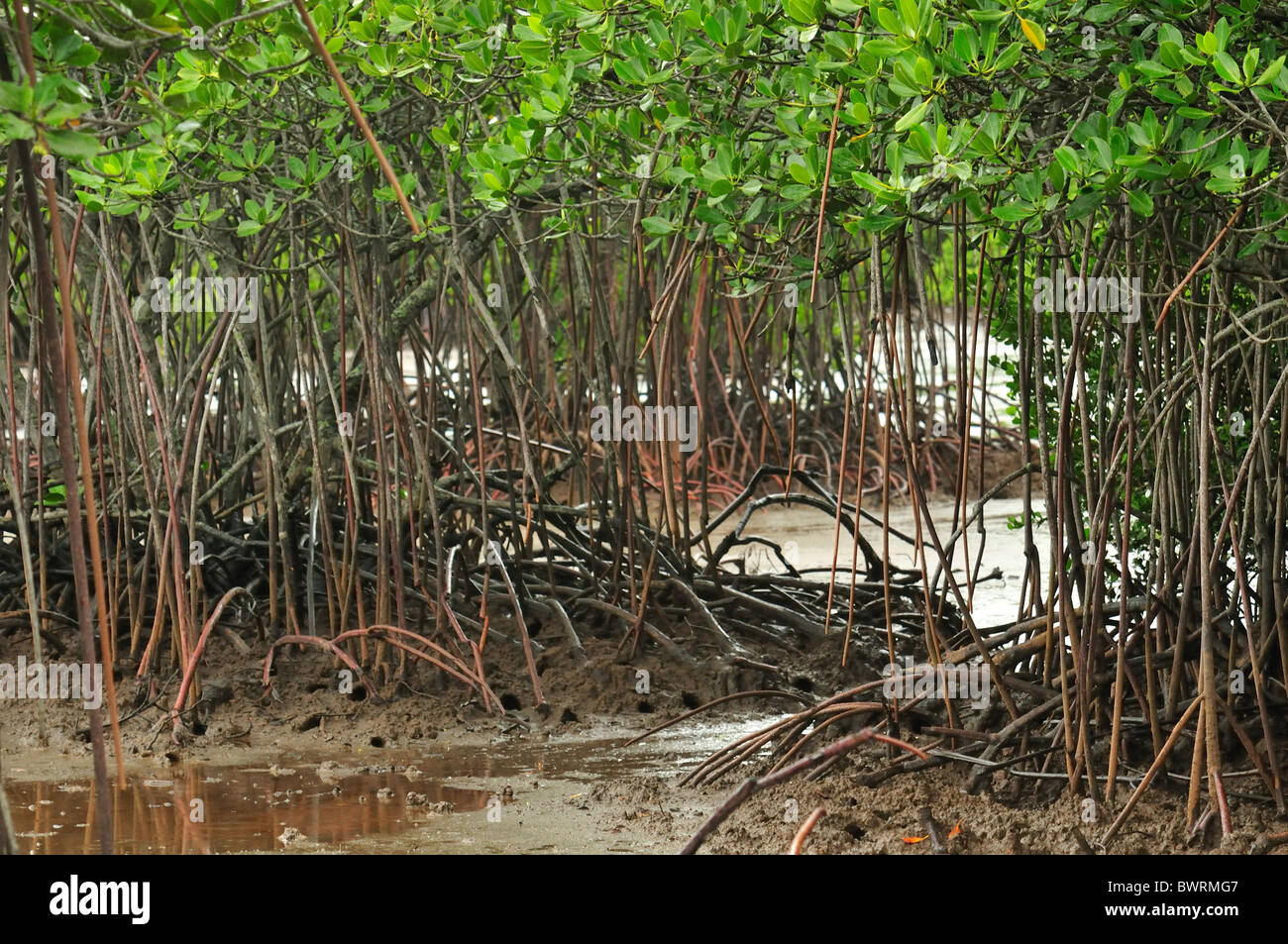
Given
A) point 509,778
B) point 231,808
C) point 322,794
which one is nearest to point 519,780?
point 509,778

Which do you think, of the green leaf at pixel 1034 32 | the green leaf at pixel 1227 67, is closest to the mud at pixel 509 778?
the green leaf at pixel 1227 67

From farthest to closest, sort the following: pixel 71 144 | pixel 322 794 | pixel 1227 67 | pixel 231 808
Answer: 1. pixel 322 794
2. pixel 231 808
3. pixel 1227 67
4. pixel 71 144

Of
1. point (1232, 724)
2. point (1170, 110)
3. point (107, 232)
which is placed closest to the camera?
point (1170, 110)

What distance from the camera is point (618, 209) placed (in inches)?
199

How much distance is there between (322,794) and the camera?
12.1ft

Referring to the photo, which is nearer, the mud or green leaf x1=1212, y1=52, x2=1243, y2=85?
green leaf x1=1212, y1=52, x2=1243, y2=85

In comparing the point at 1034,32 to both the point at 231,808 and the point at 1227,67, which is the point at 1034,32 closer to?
the point at 1227,67

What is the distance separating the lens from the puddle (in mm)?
3318

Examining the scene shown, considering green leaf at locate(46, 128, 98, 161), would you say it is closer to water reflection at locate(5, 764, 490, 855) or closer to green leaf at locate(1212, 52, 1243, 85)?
green leaf at locate(1212, 52, 1243, 85)

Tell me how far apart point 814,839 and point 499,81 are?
2.15 metres

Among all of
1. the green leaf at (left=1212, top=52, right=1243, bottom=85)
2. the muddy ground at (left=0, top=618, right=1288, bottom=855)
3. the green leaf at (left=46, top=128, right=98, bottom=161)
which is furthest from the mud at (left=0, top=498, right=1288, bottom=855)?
the green leaf at (left=46, top=128, right=98, bottom=161)

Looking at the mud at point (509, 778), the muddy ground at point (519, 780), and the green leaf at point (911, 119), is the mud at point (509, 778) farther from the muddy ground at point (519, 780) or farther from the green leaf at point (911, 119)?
the green leaf at point (911, 119)
